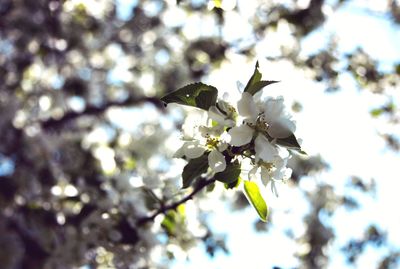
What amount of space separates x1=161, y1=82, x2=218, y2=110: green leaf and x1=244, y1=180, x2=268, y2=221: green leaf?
0.71 ft

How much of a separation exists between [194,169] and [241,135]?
0.16 m

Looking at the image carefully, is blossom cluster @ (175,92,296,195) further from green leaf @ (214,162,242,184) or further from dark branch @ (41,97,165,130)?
dark branch @ (41,97,165,130)

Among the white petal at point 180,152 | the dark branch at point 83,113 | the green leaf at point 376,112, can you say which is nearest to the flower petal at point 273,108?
the white petal at point 180,152

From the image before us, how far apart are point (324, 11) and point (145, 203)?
2.21 meters

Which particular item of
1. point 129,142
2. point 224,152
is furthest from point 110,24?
point 224,152

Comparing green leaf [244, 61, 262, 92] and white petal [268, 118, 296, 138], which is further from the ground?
green leaf [244, 61, 262, 92]

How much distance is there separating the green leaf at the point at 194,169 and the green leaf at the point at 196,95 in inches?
4.8

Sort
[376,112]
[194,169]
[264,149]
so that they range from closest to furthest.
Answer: [264,149] → [194,169] → [376,112]

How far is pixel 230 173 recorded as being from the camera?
3.59ft

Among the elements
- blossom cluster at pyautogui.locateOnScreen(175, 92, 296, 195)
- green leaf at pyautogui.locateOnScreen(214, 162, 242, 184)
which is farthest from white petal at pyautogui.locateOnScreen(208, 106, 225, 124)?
green leaf at pyautogui.locateOnScreen(214, 162, 242, 184)

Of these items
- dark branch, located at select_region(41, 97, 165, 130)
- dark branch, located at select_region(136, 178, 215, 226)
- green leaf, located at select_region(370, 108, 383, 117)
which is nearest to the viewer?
dark branch, located at select_region(136, 178, 215, 226)

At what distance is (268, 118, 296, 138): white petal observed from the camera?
106 cm

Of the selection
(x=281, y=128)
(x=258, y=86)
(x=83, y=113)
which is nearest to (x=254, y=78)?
(x=258, y=86)

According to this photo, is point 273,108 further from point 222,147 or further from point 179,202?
point 179,202
